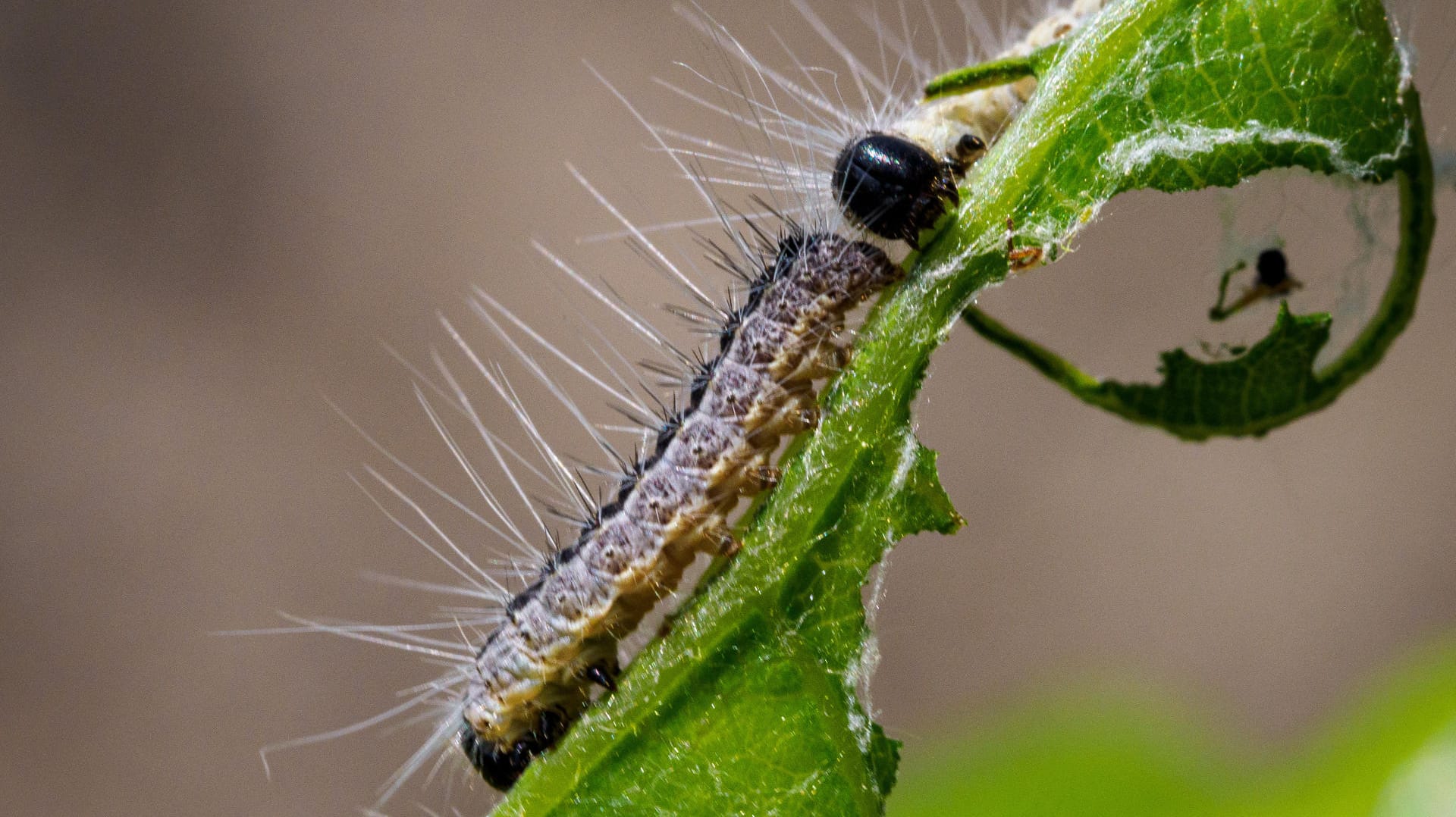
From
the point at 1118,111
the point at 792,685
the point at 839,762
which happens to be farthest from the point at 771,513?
the point at 1118,111

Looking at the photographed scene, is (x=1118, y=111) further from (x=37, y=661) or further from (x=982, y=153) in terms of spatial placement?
(x=37, y=661)

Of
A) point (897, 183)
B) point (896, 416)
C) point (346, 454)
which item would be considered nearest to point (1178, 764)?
point (896, 416)

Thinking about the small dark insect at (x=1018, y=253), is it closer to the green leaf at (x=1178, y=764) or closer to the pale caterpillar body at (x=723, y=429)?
the pale caterpillar body at (x=723, y=429)

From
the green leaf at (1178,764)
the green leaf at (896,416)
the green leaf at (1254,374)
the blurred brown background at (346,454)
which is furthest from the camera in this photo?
the blurred brown background at (346,454)

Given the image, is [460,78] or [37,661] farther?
[460,78]

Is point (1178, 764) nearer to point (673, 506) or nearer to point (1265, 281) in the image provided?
point (1265, 281)

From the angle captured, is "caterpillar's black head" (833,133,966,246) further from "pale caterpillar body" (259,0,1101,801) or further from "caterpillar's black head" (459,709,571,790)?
"caterpillar's black head" (459,709,571,790)

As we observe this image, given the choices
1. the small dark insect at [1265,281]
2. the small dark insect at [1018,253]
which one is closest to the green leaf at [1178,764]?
the small dark insect at [1265,281]

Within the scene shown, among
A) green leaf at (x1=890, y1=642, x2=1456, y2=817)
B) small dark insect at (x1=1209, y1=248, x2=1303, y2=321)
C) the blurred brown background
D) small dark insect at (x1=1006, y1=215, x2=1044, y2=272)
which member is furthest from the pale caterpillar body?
the blurred brown background

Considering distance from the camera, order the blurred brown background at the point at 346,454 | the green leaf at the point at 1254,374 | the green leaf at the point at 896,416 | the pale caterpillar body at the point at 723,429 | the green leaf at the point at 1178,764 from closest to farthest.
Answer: the green leaf at the point at 896,416
the green leaf at the point at 1254,374
the green leaf at the point at 1178,764
the pale caterpillar body at the point at 723,429
the blurred brown background at the point at 346,454
